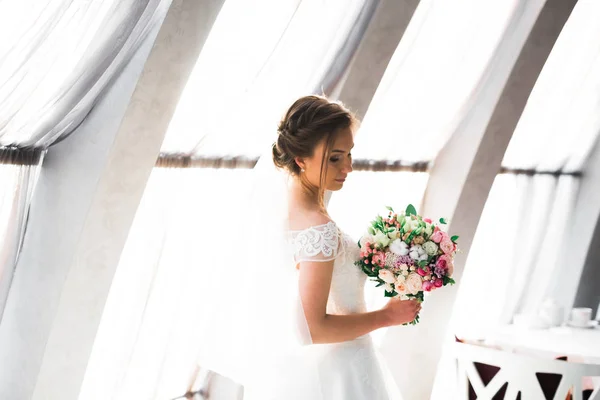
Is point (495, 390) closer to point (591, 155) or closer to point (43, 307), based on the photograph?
point (43, 307)

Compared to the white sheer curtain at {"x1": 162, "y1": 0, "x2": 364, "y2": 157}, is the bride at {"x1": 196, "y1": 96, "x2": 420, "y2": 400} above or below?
below

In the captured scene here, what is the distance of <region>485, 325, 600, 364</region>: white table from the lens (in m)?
4.43

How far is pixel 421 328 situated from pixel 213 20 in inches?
122

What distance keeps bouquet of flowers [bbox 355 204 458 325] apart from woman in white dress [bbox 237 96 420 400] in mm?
83

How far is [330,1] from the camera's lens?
12.7 feet

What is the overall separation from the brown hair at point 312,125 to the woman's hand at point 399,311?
0.50m

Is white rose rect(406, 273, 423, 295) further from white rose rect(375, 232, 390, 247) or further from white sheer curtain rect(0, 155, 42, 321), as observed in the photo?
white sheer curtain rect(0, 155, 42, 321)

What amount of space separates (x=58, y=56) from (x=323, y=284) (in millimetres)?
1351

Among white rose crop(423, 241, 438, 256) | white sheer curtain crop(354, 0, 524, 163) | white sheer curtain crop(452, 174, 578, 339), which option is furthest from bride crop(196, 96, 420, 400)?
white sheer curtain crop(452, 174, 578, 339)

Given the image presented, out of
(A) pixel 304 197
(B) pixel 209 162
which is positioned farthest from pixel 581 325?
(A) pixel 304 197

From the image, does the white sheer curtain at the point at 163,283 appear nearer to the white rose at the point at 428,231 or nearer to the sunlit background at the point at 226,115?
the sunlit background at the point at 226,115

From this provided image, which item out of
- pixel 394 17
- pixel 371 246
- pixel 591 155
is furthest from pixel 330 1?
pixel 591 155

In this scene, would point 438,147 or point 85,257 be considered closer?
point 85,257

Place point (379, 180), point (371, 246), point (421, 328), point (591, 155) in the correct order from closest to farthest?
point (371, 246)
point (379, 180)
point (421, 328)
point (591, 155)
